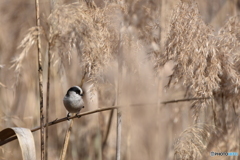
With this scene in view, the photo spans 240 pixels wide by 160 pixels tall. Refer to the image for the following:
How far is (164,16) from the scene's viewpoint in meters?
1.74

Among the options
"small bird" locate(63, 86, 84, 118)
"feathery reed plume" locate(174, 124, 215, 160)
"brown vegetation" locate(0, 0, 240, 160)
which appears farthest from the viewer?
"small bird" locate(63, 86, 84, 118)

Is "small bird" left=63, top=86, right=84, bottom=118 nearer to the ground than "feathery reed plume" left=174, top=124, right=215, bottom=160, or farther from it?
farther from it

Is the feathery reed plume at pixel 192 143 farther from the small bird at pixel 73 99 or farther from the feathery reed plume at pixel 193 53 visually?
the small bird at pixel 73 99

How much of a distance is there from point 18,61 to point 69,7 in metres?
0.32

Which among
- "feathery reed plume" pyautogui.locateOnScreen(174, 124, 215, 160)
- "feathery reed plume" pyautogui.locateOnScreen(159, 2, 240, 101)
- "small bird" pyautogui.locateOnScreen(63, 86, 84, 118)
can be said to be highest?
"feathery reed plume" pyautogui.locateOnScreen(159, 2, 240, 101)

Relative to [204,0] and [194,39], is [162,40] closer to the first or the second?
[194,39]

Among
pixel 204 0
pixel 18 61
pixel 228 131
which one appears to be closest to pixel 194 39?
pixel 228 131

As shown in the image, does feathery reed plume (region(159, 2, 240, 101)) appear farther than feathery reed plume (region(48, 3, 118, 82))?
Yes

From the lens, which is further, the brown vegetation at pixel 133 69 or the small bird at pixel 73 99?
the small bird at pixel 73 99

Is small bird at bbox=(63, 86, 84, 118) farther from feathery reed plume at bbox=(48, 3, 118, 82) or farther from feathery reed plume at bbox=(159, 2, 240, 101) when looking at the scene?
feathery reed plume at bbox=(159, 2, 240, 101)

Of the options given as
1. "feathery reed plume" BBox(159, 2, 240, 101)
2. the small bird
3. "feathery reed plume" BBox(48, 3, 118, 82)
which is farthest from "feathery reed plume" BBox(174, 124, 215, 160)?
the small bird

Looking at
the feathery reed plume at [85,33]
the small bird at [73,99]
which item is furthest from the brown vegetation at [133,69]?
the small bird at [73,99]

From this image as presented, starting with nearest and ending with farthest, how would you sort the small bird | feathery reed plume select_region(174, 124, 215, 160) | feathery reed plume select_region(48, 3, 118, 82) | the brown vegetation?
feathery reed plume select_region(48, 3, 118, 82) < the brown vegetation < feathery reed plume select_region(174, 124, 215, 160) < the small bird

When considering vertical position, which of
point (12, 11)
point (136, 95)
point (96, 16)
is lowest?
point (136, 95)
